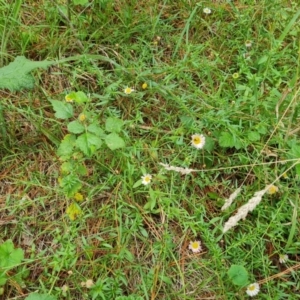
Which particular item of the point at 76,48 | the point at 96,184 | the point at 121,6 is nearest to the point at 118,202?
the point at 96,184

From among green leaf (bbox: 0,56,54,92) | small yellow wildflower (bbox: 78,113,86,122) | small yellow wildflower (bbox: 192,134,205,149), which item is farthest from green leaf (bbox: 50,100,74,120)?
small yellow wildflower (bbox: 192,134,205,149)

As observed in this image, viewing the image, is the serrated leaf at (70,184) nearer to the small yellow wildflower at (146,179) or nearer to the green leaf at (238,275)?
the small yellow wildflower at (146,179)

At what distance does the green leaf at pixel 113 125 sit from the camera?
77.4 inches

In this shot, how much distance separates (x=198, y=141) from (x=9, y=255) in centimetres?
94

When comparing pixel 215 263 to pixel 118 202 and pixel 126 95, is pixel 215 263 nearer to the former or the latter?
pixel 118 202

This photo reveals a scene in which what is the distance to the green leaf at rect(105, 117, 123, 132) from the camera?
196 centimetres

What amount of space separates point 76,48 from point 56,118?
434mm

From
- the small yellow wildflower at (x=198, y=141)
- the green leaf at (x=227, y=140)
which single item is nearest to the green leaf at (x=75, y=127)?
the small yellow wildflower at (x=198, y=141)

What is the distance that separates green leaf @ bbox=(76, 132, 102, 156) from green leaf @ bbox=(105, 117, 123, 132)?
0.09 metres

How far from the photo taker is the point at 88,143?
6.15 feet

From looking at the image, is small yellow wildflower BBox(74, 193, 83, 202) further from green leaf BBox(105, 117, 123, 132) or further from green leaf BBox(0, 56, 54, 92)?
green leaf BBox(0, 56, 54, 92)

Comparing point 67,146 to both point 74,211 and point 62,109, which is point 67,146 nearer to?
point 62,109

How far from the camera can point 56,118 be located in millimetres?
2113

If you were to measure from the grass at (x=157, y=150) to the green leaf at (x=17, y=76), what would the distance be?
0.23m
